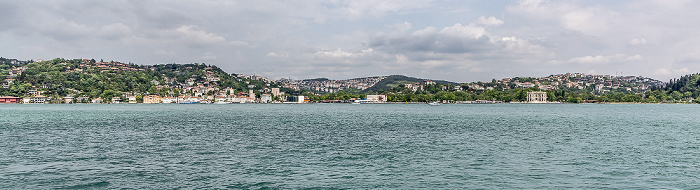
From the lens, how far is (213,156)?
67.0ft

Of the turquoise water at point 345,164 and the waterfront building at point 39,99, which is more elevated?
the waterfront building at point 39,99

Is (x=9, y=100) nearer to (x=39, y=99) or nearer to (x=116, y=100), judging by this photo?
(x=39, y=99)

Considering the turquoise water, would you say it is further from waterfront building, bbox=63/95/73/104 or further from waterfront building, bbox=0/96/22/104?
waterfront building, bbox=63/95/73/104

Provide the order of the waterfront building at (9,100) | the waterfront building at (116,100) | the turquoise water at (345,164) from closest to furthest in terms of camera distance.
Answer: the turquoise water at (345,164) → the waterfront building at (9,100) → the waterfront building at (116,100)

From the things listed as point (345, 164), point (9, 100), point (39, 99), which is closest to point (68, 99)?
point (39, 99)

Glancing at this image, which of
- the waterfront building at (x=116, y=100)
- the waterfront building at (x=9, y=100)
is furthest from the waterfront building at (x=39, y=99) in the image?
the waterfront building at (x=116, y=100)

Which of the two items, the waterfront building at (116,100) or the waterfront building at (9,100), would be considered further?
the waterfront building at (116,100)

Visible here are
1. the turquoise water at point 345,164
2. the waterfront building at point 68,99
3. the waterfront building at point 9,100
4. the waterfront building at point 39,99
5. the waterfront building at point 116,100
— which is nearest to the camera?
the turquoise water at point 345,164

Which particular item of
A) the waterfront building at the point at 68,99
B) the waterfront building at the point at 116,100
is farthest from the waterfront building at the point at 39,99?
the waterfront building at the point at 116,100

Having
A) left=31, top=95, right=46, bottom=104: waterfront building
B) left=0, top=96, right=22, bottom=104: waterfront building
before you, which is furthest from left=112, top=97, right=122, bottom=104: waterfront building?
left=0, top=96, right=22, bottom=104: waterfront building

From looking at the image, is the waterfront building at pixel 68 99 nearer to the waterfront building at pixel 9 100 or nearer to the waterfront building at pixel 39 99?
the waterfront building at pixel 39 99

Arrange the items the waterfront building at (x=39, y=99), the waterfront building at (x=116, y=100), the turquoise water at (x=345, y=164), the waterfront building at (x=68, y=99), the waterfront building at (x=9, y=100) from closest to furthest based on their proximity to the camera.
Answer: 1. the turquoise water at (x=345, y=164)
2. the waterfront building at (x=9, y=100)
3. the waterfront building at (x=39, y=99)
4. the waterfront building at (x=68, y=99)
5. the waterfront building at (x=116, y=100)

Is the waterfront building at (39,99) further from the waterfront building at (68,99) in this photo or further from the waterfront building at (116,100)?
the waterfront building at (116,100)

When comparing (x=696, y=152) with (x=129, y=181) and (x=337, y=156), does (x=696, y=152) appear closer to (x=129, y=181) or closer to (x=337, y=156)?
(x=337, y=156)
